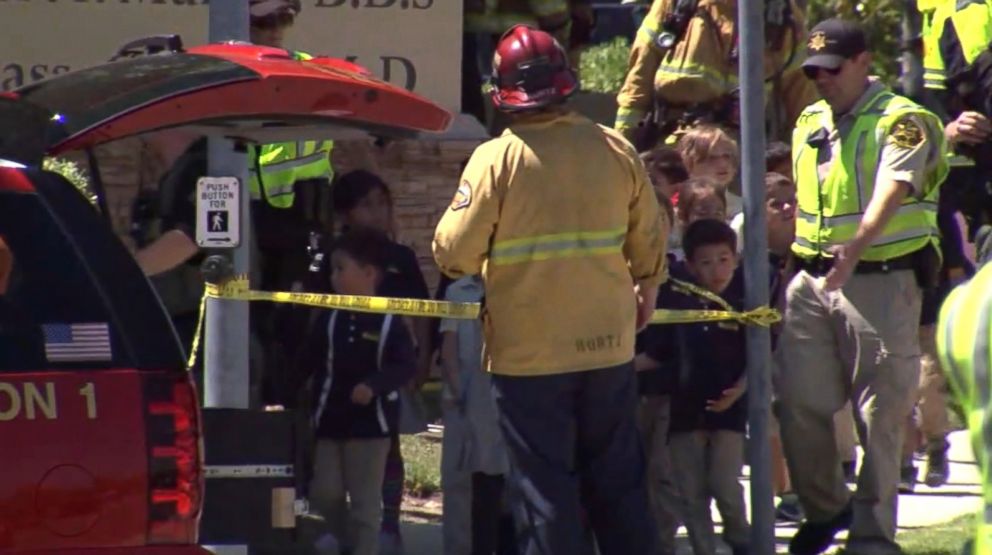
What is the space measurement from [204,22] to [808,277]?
3.57m

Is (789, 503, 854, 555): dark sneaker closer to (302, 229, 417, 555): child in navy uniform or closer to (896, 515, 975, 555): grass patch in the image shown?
(896, 515, 975, 555): grass patch

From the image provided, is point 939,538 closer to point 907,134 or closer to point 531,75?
point 907,134

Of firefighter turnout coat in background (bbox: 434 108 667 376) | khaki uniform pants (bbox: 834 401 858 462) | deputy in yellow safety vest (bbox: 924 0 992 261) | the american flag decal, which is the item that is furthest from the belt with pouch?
the american flag decal

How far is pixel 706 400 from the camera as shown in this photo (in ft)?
25.9

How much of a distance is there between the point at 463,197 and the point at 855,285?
2.05 metres

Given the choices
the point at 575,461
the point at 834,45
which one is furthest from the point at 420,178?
the point at 575,461

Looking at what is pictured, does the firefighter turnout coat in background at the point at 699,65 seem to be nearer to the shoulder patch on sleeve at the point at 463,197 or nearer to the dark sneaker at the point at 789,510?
the dark sneaker at the point at 789,510

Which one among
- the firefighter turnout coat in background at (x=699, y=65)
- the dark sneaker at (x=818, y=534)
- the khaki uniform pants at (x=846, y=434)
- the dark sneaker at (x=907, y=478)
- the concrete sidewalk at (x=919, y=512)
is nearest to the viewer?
the dark sneaker at (x=818, y=534)

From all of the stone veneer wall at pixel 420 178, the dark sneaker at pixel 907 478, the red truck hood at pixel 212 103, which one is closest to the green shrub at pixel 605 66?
the stone veneer wall at pixel 420 178

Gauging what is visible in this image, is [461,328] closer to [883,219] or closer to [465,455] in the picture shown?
[465,455]

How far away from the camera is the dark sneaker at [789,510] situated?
909 cm

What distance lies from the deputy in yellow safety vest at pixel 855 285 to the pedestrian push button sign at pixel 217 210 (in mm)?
2438

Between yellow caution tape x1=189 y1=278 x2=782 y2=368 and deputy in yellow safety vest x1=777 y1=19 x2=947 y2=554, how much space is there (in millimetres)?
380

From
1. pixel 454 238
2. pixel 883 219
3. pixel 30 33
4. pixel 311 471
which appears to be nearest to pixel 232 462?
pixel 454 238
